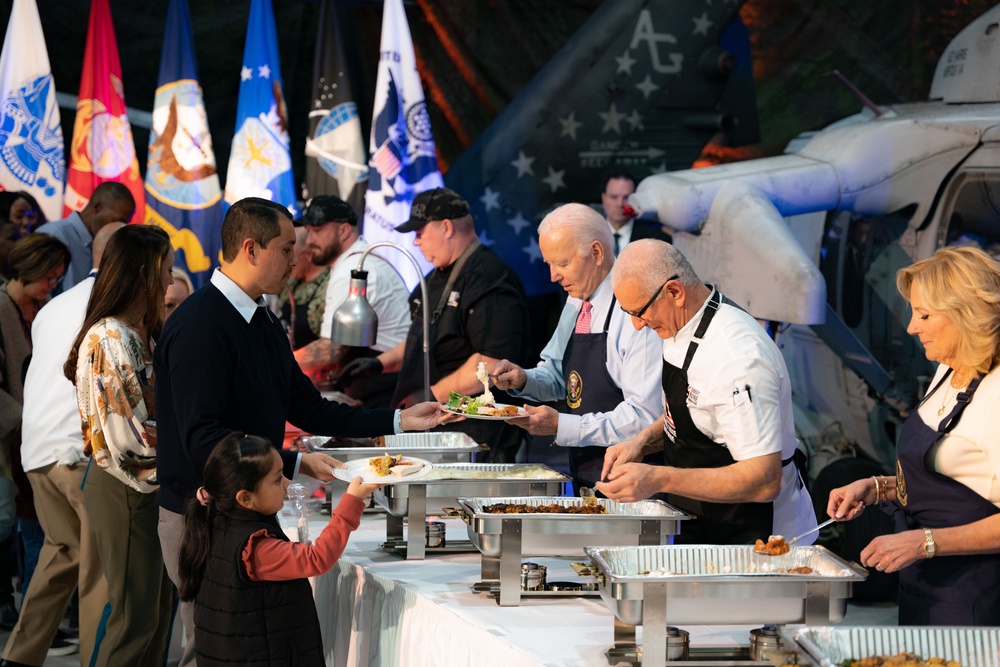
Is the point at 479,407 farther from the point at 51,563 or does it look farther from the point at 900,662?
the point at 900,662

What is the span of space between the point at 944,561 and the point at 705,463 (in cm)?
58

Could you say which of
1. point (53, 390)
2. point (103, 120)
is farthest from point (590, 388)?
point (103, 120)

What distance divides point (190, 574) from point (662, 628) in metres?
1.15

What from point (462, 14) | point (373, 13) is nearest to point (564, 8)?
point (462, 14)

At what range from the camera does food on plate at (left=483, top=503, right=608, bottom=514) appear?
262 centimetres

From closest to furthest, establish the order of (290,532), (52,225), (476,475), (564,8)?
(476,475) < (290,532) < (52,225) < (564,8)

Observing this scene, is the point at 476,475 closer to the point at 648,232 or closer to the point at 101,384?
the point at 101,384

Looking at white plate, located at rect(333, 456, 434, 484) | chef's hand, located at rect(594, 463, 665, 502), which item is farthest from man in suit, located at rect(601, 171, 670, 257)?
chef's hand, located at rect(594, 463, 665, 502)

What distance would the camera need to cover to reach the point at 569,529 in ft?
8.29

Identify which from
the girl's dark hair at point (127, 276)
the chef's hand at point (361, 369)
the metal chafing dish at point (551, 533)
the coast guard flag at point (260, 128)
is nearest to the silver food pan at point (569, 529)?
the metal chafing dish at point (551, 533)

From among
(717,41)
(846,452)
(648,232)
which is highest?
(717,41)

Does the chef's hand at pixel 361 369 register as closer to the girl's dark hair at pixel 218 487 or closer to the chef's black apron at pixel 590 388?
the chef's black apron at pixel 590 388

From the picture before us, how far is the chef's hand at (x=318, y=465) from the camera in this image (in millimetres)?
2961

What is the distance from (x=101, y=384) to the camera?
3.21 metres
